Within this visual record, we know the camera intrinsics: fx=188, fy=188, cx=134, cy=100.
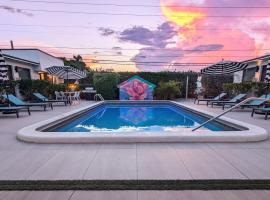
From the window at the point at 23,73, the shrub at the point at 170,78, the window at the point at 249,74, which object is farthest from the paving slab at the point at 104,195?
the window at the point at 249,74

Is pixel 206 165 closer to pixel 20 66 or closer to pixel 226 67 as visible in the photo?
pixel 226 67

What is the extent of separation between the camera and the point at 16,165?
289cm

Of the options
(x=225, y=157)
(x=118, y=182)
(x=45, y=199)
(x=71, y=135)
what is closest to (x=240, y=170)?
(x=225, y=157)

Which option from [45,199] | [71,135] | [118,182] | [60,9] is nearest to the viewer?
[45,199]

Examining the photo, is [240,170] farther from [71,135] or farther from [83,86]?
[83,86]

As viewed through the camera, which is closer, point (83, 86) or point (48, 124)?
point (48, 124)

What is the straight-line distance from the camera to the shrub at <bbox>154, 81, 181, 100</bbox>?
49.1 feet

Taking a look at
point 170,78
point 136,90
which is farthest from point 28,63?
point 170,78

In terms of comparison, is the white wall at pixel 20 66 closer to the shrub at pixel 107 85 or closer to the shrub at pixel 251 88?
the shrub at pixel 107 85

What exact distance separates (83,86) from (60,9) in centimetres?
672

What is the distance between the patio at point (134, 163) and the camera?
2.16m

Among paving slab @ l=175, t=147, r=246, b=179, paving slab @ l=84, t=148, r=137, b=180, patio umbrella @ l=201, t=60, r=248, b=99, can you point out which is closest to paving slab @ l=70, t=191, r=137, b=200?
paving slab @ l=84, t=148, r=137, b=180

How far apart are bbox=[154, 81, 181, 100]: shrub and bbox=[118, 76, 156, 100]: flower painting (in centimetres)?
76

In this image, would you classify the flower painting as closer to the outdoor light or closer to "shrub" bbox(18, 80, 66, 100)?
"shrub" bbox(18, 80, 66, 100)
